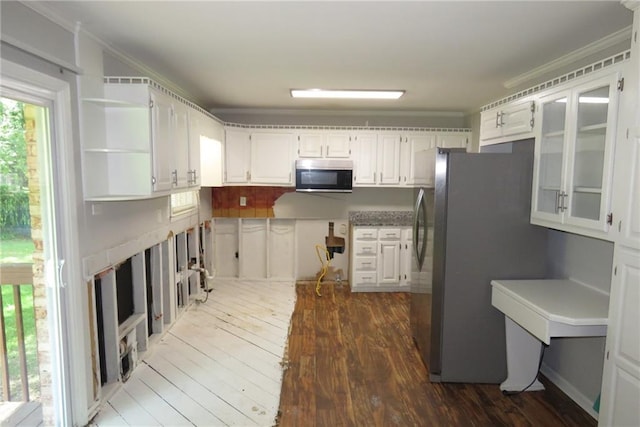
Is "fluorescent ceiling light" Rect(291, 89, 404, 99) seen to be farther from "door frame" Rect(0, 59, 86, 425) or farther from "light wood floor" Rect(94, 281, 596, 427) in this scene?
"light wood floor" Rect(94, 281, 596, 427)

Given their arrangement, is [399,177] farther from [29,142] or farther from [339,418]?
[29,142]

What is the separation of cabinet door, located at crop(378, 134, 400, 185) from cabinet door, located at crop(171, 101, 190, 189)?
2654 mm

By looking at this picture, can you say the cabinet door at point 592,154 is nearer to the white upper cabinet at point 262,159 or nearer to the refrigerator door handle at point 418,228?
the refrigerator door handle at point 418,228

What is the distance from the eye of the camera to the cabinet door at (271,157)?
192 inches

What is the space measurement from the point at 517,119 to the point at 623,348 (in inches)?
68.2

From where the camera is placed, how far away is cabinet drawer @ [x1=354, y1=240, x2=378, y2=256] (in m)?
4.93

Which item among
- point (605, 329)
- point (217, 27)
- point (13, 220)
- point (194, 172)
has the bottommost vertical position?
point (605, 329)

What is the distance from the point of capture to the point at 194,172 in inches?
132

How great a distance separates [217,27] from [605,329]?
114 inches

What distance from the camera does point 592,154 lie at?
213 cm

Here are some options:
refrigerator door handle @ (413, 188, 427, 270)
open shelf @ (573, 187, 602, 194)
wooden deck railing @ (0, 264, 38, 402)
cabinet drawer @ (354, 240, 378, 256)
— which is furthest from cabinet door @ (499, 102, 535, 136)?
wooden deck railing @ (0, 264, 38, 402)

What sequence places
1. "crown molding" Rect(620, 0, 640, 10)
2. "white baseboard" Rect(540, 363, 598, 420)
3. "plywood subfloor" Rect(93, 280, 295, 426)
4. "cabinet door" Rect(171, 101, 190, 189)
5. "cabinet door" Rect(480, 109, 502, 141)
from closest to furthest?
"crown molding" Rect(620, 0, 640, 10), "plywood subfloor" Rect(93, 280, 295, 426), "white baseboard" Rect(540, 363, 598, 420), "cabinet door" Rect(171, 101, 190, 189), "cabinet door" Rect(480, 109, 502, 141)

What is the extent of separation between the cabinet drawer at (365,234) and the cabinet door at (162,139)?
2.75 metres

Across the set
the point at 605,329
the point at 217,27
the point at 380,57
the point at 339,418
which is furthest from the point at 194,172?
the point at 605,329
